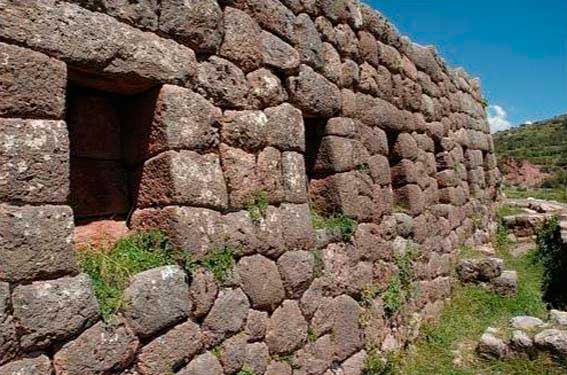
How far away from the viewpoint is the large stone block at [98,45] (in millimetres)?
2539

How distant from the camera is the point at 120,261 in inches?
117

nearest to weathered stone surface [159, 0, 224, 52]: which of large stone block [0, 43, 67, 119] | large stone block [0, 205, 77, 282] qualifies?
large stone block [0, 43, 67, 119]

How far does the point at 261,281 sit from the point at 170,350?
873 mm

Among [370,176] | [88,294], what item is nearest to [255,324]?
[88,294]

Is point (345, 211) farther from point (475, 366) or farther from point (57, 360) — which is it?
point (57, 360)

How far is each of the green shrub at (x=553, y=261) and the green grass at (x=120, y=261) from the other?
577 cm

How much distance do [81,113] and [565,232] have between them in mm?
7702

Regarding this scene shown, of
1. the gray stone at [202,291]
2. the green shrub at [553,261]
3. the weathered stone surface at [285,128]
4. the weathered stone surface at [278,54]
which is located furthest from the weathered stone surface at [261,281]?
the green shrub at [553,261]

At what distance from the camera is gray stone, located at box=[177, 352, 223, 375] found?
3080 mm

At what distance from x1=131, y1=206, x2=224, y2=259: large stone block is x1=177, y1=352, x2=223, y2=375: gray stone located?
22.1 inches

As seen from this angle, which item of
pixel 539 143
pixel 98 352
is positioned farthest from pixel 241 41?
pixel 539 143

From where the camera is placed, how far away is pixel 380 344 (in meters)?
5.21

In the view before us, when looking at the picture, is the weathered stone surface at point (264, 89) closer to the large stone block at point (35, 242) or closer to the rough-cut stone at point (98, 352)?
the large stone block at point (35, 242)

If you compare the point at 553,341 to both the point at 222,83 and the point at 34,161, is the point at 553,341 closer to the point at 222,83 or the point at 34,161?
the point at 222,83
